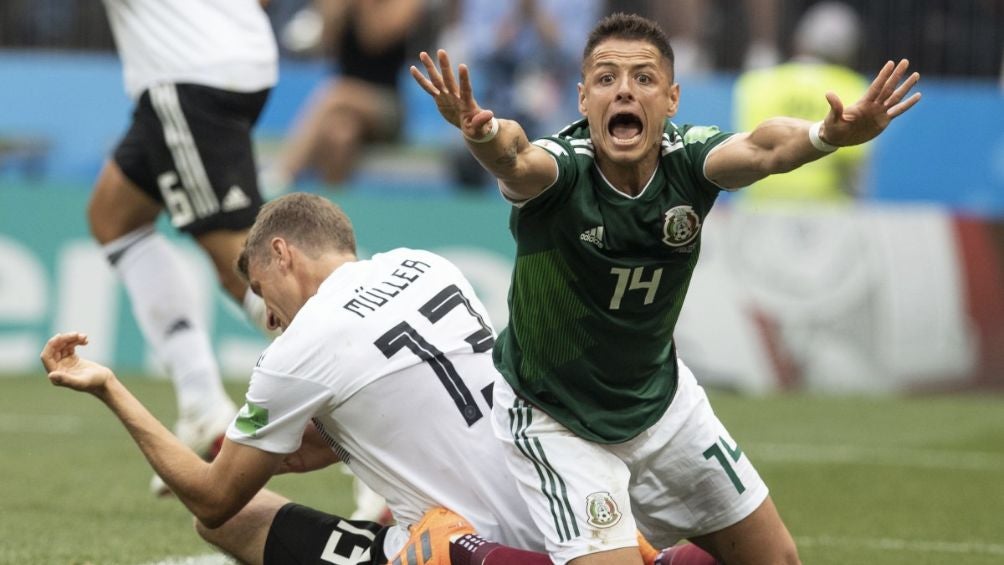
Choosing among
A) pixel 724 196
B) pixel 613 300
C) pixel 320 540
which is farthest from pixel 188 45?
pixel 724 196

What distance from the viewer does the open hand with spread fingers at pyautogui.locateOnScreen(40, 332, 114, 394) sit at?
14.9 ft

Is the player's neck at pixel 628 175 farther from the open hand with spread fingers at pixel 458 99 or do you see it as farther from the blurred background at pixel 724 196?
the blurred background at pixel 724 196

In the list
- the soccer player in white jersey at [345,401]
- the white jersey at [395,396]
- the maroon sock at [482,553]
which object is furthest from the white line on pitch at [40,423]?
the maroon sock at [482,553]

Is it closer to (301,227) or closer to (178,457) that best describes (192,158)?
(301,227)

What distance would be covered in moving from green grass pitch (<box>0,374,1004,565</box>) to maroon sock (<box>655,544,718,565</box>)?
0.77 metres

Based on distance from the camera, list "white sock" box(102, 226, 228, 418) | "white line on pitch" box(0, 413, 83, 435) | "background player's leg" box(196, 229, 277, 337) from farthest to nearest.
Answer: "white line on pitch" box(0, 413, 83, 435)
"white sock" box(102, 226, 228, 418)
"background player's leg" box(196, 229, 277, 337)

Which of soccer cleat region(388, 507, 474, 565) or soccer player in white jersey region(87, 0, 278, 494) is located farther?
soccer player in white jersey region(87, 0, 278, 494)

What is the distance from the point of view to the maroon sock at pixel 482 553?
4.43m

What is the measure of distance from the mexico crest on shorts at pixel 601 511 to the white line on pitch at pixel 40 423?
4821mm

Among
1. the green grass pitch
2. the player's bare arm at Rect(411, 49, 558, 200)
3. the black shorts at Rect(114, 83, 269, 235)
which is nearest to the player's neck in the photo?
the player's bare arm at Rect(411, 49, 558, 200)

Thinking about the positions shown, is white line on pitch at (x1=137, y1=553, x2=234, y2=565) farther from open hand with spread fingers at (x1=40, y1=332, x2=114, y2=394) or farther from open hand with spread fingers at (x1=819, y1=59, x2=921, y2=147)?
open hand with spread fingers at (x1=819, y1=59, x2=921, y2=147)

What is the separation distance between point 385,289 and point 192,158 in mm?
2304

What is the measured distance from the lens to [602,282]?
4676mm

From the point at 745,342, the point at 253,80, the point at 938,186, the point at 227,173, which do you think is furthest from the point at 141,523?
the point at 938,186
